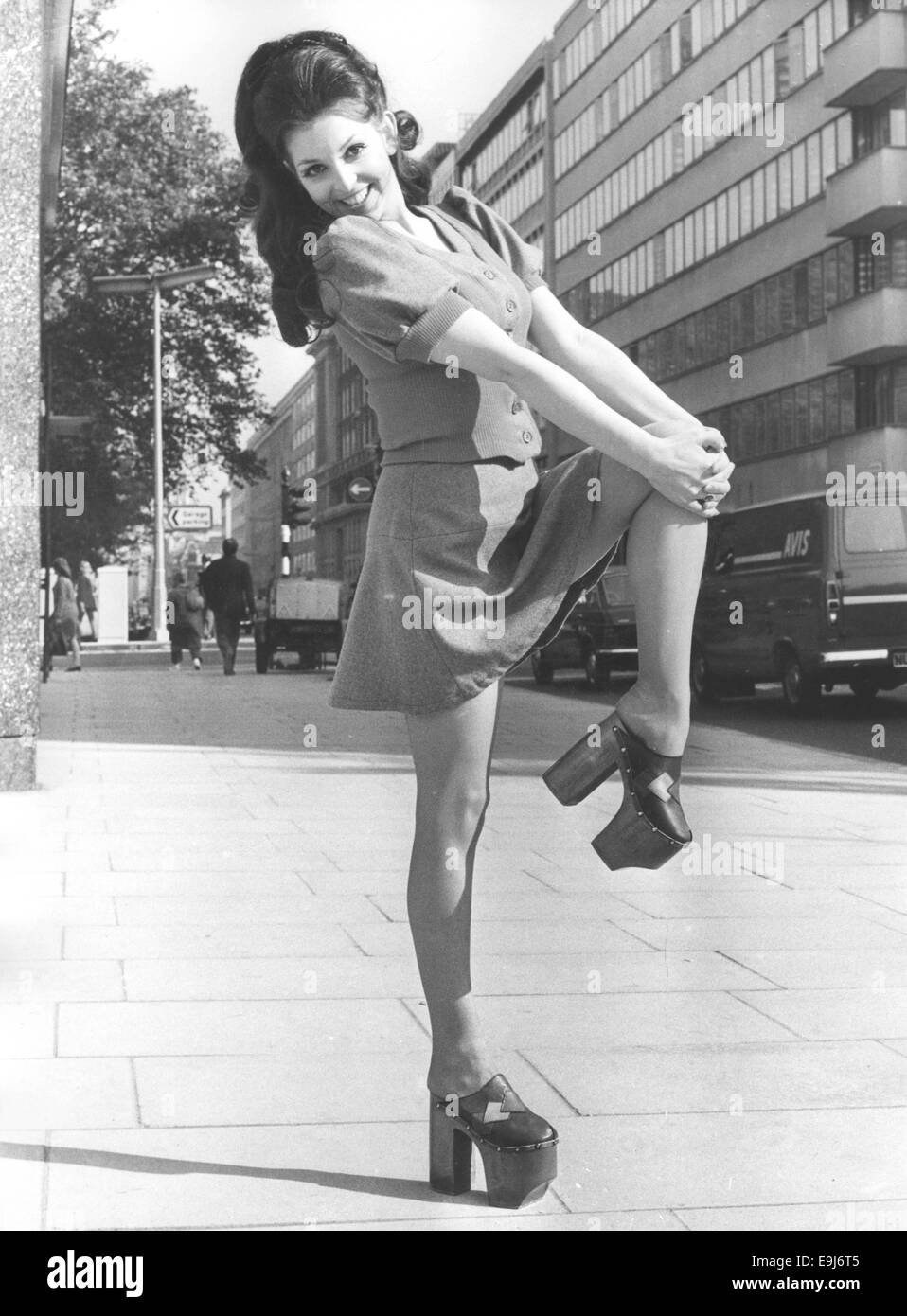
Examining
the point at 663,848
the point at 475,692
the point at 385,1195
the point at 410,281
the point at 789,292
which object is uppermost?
the point at 789,292

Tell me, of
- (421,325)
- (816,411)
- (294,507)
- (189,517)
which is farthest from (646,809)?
(816,411)

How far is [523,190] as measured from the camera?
58219 millimetres

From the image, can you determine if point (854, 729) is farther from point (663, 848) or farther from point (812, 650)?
point (663, 848)

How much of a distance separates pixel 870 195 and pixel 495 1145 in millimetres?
36887

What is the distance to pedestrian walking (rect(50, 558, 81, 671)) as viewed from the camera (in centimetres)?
2856

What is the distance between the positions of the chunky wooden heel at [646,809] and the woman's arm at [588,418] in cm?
37

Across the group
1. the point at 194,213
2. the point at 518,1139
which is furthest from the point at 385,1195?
the point at 194,213

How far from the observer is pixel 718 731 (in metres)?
15.8

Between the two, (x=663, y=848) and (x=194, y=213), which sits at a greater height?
(x=194, y=213)

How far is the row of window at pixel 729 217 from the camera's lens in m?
40.4

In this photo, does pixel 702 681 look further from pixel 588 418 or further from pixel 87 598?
pixel 87 598

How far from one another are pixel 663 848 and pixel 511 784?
7753mm

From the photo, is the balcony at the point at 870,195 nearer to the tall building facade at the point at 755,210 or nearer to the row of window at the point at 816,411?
the tall building facade at the point at 755,210

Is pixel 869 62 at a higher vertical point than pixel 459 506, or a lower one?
higher
